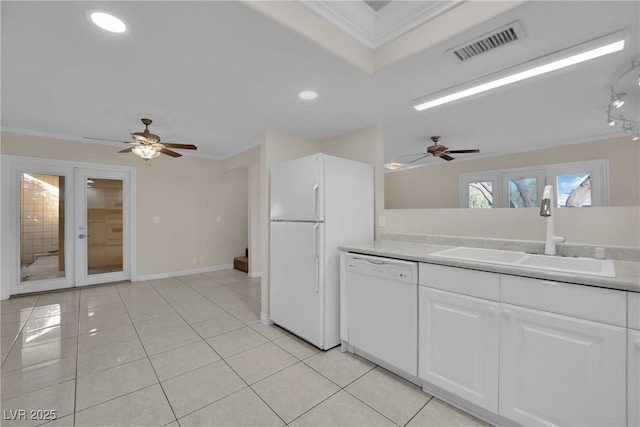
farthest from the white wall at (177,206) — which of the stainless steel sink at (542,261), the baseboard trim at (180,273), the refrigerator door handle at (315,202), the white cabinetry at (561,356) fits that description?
the white cabinetry at (561,356)

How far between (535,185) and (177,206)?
5.51 m

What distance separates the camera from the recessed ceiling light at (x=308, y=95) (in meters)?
2.31

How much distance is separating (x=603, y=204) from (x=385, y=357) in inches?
72.9

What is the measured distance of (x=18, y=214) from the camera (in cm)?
386

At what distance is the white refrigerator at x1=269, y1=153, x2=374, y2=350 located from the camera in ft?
7.84

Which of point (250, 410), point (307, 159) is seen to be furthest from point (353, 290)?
point (307, 159)

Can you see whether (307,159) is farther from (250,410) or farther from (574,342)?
(574,342)

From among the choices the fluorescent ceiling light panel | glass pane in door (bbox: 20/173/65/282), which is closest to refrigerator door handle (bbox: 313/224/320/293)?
the fluorescent ceiling light panel

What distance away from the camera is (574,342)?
126cm

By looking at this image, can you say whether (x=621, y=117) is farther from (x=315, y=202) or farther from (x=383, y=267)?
(x=315, y=202)

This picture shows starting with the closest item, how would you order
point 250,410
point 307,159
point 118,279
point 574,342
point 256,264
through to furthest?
point 574,342
point 250,410
point 307,159
point 118,279
point 256,264

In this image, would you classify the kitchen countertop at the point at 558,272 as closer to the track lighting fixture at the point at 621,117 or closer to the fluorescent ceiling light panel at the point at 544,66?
the track lighting fixture at the point at 621,117

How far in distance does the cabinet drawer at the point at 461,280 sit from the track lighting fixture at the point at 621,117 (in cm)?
147

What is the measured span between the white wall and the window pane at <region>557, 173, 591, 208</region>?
550 cm
